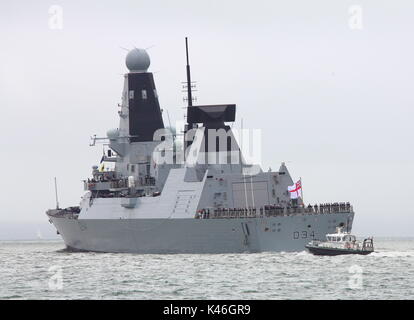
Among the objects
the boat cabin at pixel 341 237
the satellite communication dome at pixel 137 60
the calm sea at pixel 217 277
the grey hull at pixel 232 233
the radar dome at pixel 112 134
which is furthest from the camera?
the radar dome at pixel 112 134

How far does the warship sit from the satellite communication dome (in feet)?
0.26

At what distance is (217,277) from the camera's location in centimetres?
4512

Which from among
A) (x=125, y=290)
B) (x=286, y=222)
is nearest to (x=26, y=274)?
(x=125, y=290)

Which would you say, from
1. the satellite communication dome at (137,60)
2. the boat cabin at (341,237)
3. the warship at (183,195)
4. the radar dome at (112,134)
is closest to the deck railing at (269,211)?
the warship at (183,195)

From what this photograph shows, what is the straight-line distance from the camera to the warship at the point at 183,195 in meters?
60.7

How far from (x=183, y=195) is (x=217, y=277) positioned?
66.9 feet

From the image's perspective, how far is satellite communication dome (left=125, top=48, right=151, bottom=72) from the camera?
77.1 metres

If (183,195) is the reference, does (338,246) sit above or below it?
below

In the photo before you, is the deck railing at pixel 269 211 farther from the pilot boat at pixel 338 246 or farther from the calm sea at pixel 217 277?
the pilot boat at pixel 338 246

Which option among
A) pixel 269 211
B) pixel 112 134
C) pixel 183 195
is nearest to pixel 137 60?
pixel 112 134

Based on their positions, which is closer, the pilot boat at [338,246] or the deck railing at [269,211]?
the pilot boat at [338,246]

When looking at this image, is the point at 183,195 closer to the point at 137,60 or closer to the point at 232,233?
the point at 232,233

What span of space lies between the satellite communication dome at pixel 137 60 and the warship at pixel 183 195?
0.26 feet
